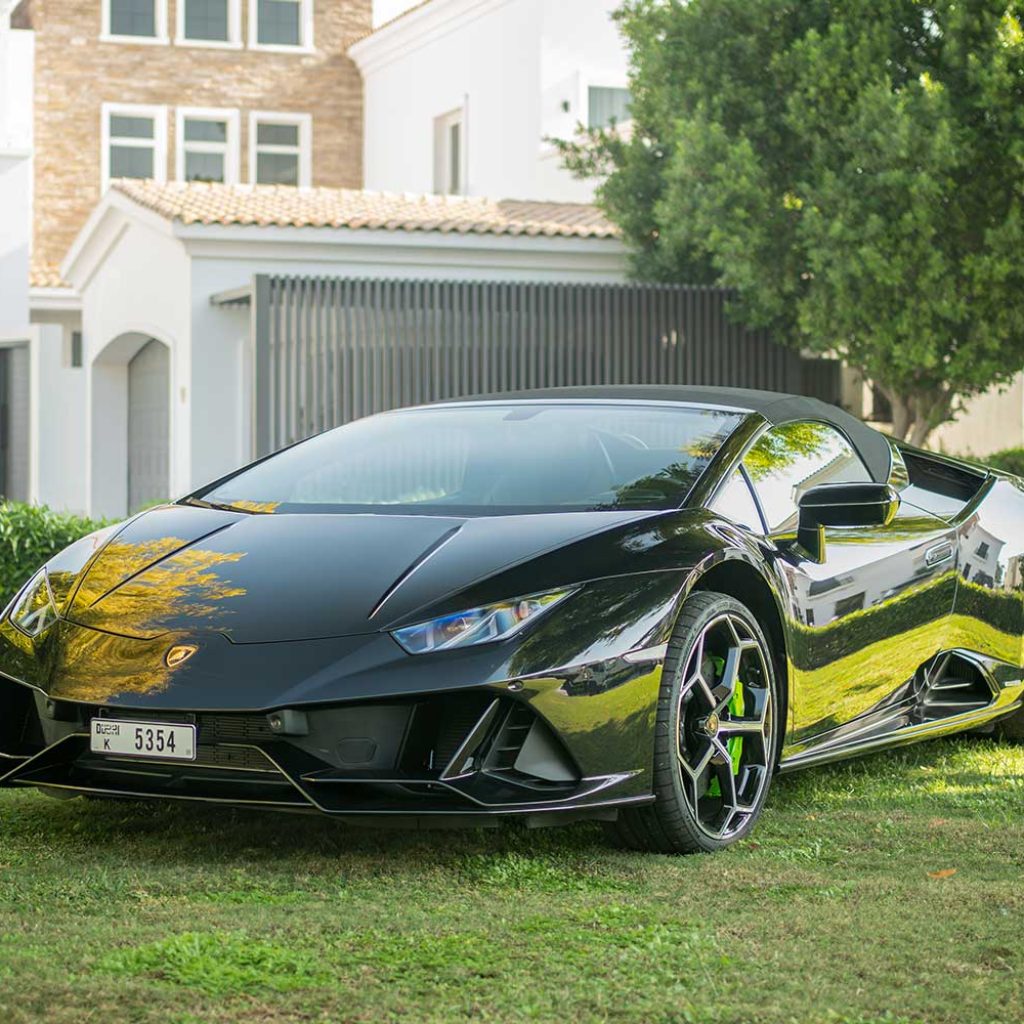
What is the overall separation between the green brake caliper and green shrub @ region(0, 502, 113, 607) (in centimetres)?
543

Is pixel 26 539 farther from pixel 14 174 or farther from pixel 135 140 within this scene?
pixel 135 140

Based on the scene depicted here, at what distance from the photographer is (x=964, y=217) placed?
15.8 m

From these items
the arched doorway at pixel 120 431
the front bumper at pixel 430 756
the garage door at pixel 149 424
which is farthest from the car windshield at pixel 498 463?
the arched doorway at pixel 120 431

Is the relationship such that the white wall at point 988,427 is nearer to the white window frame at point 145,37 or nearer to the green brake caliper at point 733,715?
the green brake caliper at point 733,715

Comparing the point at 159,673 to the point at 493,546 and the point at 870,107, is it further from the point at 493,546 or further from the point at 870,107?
the point at 870,107

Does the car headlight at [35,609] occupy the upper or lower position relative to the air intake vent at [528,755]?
upper

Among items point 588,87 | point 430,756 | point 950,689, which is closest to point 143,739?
point 430,756

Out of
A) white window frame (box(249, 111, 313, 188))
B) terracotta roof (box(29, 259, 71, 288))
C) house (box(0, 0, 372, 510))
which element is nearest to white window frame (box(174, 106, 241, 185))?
house (box(0, 0, 372, 510))

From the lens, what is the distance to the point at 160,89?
31438mm

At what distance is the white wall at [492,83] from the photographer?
27.2 meters

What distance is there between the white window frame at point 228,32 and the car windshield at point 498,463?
2712 cm

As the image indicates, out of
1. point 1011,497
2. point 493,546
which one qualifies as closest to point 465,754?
point 493,546

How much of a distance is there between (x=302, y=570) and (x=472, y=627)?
60cm

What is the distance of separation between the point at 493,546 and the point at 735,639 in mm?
776
